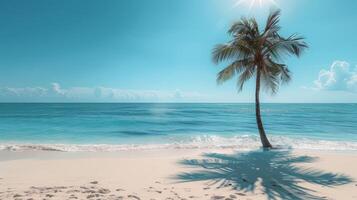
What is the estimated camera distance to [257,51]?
12133 millimetres

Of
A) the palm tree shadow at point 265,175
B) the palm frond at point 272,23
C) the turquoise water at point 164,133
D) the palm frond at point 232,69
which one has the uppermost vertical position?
the palm frond at point 272,23

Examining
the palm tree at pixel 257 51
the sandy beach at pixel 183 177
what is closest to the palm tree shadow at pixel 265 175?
the sandy beach at pixel 183 177

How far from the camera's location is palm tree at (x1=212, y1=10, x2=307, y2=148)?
12.1 metres

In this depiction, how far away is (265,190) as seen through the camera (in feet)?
19.6

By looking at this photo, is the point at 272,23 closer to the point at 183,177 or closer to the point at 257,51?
the point at 257,51

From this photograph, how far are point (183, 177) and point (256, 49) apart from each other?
7757mm

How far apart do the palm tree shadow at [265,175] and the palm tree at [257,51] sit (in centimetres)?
362

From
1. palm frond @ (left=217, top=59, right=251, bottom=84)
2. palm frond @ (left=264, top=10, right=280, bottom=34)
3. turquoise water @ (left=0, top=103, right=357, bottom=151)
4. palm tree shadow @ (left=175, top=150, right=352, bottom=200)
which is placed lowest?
turquoise water @ (left=0, top=103, right=357, bottom=151)

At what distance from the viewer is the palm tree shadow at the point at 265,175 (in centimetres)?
604

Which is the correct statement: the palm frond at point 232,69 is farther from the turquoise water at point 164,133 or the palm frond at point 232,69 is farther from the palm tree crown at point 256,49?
the turquoise water at point 164,133

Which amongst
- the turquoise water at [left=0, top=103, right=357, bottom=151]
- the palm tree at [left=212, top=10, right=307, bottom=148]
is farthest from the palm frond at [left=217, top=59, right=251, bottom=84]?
the turquoise water at [left=0, top=103, right=357, bottom=151]

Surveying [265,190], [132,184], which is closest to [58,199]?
[132,184]

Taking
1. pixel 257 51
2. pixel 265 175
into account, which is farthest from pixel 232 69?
pixel 265 175

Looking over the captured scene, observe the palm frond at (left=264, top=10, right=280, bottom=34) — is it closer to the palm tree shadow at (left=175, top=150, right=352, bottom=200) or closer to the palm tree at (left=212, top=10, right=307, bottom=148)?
the palm tree at (left=212, top=10, right=307, bottom=148)
